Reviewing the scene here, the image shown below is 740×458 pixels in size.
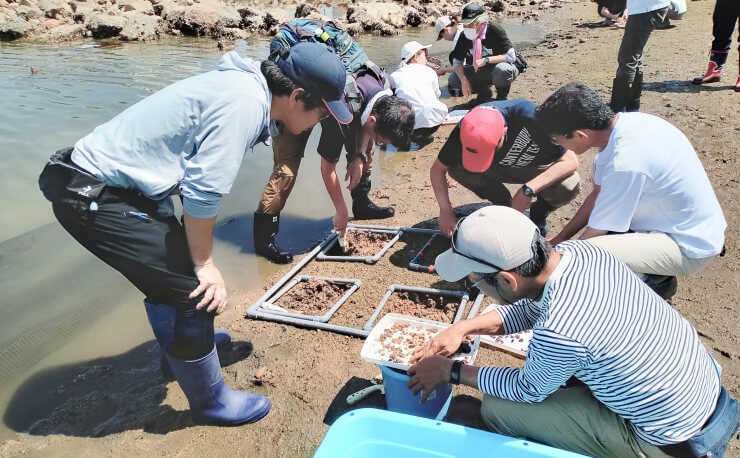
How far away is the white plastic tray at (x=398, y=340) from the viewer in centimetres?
241

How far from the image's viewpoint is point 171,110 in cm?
211

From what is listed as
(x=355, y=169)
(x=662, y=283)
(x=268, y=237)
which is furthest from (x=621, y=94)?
(x=268, y=237)

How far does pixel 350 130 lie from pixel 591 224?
198 centimetres

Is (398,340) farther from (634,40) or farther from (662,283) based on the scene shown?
(634,40)

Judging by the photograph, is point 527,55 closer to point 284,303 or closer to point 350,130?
point 350,130

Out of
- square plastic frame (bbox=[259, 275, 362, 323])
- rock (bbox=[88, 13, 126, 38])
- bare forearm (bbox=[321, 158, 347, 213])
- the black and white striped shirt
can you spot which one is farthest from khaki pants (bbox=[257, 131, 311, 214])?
rock (bbox=[88, 13, 126, 38])

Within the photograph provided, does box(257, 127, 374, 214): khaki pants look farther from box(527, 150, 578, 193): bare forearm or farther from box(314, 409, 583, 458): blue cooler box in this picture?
box(314, 409, 583, 458): blue cooler box

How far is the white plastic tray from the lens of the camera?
7.89 ft

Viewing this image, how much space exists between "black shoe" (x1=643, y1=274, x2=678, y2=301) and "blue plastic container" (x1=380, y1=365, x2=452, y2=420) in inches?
53.0

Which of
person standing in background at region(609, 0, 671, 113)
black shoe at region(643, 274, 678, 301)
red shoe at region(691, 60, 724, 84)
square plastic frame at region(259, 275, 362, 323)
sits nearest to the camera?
black shoe at region(643, 274, 678, 301)

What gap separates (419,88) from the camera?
17.8 ft

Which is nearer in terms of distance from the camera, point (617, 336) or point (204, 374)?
point (617, 336)

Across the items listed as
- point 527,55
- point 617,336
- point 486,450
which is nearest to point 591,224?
point 617,336

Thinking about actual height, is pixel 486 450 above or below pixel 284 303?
above
